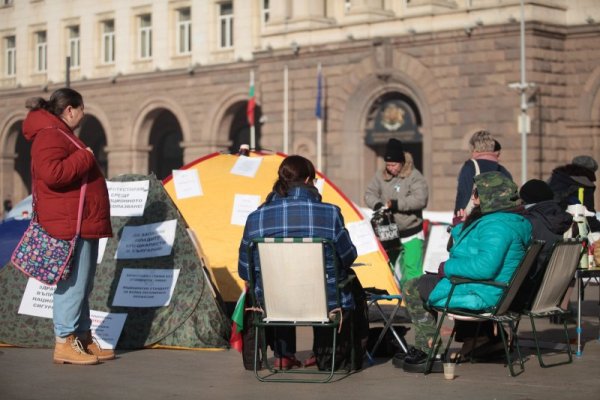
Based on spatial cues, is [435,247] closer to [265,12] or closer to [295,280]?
[295,280]

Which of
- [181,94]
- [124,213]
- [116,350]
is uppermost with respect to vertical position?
[181,94]

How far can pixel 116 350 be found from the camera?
11.3 meters

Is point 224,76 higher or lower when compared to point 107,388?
higher

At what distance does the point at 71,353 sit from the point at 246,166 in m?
4.70

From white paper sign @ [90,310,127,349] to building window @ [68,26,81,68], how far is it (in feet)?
137

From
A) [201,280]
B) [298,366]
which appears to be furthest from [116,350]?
[298,366]

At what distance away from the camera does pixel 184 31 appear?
48.0 m

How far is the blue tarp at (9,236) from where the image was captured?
13.3m

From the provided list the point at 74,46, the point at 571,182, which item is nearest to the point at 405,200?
the point at 571,182

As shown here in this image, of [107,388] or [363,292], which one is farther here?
[363,292]

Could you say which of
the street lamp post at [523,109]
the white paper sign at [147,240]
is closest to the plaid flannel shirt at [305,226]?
the white paper sign at [147,240]

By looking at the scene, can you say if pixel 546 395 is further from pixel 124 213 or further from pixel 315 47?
pixel 315 47

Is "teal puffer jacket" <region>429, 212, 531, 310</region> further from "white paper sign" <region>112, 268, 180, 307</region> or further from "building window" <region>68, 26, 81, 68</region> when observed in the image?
"building window" <region>68, 26, 81, 68</region>

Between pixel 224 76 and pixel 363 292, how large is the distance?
36.4 m
